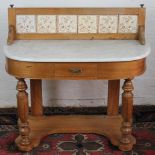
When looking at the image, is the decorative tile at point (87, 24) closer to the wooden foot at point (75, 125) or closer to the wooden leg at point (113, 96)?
the wooden leg at point (113, 96)

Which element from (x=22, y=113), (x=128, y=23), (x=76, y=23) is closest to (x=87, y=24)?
(x=76, y=23)

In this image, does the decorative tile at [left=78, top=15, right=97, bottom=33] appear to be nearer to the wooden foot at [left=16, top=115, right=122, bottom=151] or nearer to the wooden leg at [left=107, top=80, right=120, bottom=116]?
the wooden leg at [left=107, top=80, right=120, bottom=116]

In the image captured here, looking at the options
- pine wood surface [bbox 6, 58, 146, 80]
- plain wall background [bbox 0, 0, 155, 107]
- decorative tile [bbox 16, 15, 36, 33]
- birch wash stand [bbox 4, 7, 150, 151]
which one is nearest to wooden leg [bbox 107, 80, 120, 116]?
birch wash stand [bbox 4, 7, 150, 151]

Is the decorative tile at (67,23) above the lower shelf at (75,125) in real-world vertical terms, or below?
above

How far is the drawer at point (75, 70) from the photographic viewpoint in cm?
197

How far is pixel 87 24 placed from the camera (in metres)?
2.30

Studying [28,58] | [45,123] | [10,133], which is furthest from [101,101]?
[28,58]

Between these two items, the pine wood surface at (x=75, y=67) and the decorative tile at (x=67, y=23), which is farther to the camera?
the decorative tile at (x=67, y=23)

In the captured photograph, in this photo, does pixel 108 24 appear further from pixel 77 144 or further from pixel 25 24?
pixel 77 144

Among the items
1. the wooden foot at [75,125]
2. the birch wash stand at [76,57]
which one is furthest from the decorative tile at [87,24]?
the wooden foot at [75,125]

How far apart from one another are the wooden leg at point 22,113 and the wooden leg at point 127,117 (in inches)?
24.7

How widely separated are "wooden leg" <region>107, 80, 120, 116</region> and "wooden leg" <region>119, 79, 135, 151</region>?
282mm

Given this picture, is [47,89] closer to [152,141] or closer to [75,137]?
[75,137]

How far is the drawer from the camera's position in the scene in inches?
77.7
